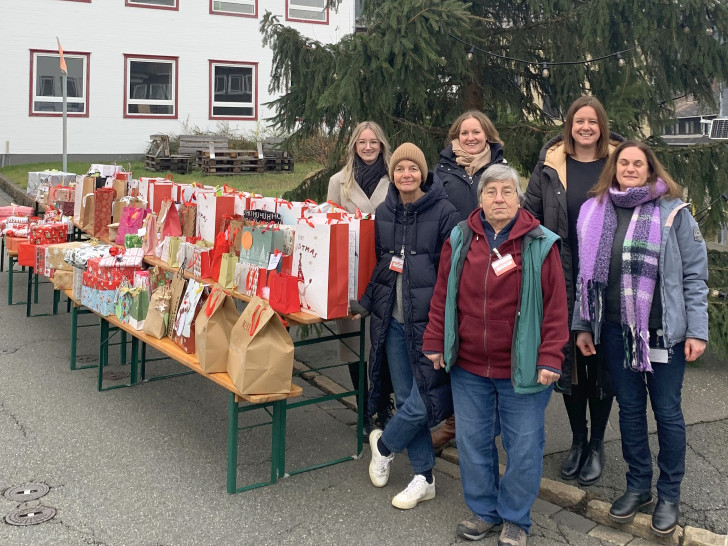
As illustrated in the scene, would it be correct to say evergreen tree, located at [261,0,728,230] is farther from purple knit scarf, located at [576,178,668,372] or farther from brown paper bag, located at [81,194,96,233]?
purple knit scarf, located at [576,178,668,372]

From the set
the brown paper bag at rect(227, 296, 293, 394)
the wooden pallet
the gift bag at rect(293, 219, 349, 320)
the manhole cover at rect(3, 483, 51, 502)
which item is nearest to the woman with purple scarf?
the gift bag at rect(293, 219, 349, 320)

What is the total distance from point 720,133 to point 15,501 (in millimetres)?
6081

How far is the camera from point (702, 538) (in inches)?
138

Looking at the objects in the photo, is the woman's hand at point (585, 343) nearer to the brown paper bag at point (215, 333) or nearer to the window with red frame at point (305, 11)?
the brown paper bag at point (215, 333)

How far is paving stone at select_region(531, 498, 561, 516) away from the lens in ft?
12.9

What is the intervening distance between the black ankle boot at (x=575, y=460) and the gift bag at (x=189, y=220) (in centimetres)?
319

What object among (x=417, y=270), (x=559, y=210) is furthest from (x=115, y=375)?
(x=559, y=210)

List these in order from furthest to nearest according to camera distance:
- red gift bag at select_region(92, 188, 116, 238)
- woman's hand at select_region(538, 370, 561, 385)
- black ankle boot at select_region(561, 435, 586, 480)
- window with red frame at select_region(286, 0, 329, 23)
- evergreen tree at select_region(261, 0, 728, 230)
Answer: window with red frame at select_region(286, 0, 329, 23) → red gift bag at select_region(92, 188, 116, 238) → evergreen tree at select_region(261, 0, 728, 230) → black ankle boot at select_region(561, 435, 586, 480) → woman's hand at select_region(538, 370, 561, 385)

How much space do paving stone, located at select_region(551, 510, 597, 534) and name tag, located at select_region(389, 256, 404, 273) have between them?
4.94 ft

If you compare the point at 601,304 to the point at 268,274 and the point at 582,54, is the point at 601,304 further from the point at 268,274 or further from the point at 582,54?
the point at 582,54

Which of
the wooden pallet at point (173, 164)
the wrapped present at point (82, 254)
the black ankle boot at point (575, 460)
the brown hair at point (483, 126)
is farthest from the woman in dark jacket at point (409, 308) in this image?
the wooden pallet at point (173, 164)

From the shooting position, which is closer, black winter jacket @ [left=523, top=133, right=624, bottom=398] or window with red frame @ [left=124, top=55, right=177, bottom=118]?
black winter jacket @ [left=523, top=133, right=624, bottom=398]

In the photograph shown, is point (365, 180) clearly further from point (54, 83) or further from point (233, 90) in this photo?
point (233, 90)

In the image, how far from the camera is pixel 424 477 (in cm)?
399
